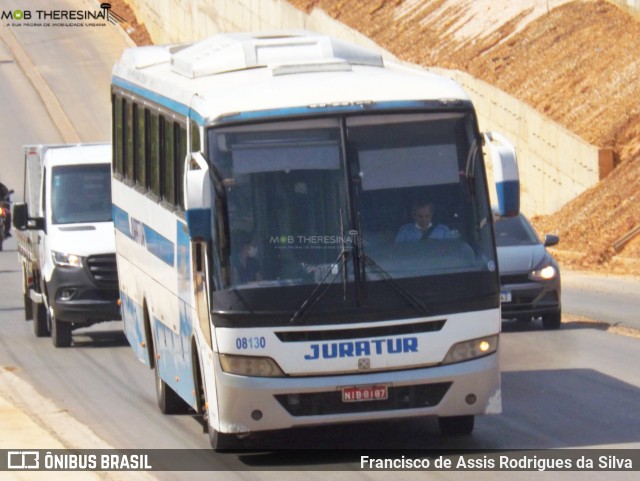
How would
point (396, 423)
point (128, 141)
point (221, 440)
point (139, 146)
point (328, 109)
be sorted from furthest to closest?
point (128, 141), point (139, 146), point (396, 423), point (221, 440), point (328, 109)

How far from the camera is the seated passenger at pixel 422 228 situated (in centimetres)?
1052

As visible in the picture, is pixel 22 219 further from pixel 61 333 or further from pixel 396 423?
pixel 396 423

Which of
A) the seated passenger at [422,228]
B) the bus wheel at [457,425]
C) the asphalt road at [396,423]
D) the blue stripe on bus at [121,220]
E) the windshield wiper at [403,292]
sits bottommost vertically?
the asphalt road at [396,423]

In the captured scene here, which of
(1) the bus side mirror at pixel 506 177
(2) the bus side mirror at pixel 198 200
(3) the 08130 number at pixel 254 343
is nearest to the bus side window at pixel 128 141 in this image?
(2) the bus side mirror at pixel 198 200

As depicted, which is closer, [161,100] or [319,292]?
[319,292]

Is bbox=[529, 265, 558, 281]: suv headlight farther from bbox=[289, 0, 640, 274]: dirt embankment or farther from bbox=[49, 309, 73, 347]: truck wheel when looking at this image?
bbox=[289, 0, 640, 274]: dirt embankment

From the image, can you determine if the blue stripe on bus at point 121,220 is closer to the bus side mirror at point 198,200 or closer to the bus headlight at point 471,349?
the bus side mirror at point 198,200

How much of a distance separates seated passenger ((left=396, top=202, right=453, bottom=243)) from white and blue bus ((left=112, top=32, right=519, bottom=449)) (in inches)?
0.4

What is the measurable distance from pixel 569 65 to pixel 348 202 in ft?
88.8

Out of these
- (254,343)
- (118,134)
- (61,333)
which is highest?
(118,134)

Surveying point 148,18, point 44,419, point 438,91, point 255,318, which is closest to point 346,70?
point 438,91

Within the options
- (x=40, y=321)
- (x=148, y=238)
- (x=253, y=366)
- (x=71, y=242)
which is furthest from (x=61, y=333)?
(x=253, y=366)

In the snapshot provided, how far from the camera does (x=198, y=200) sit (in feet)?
32.6

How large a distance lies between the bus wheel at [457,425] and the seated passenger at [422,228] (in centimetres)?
159
